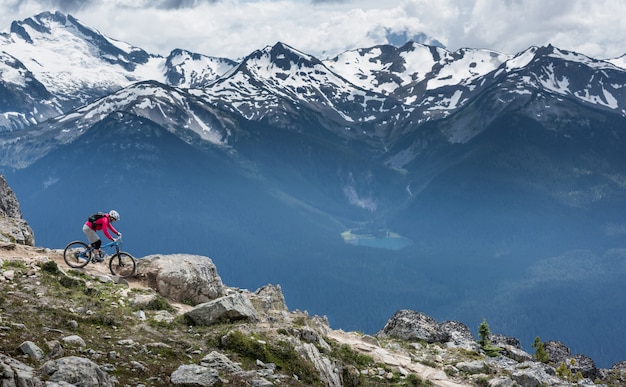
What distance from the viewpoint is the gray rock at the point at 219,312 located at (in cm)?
2825

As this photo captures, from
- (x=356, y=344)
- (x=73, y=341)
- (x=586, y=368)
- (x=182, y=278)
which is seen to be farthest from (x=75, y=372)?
(x=586, y=368)

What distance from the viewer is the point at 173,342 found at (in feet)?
81.4

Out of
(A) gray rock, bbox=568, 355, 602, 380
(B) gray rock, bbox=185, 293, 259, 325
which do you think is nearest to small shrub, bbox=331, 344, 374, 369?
(B) gray rock, bbox=185, 293, 259, 325

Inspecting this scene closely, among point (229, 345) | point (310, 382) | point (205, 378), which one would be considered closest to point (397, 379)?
point (310, 382)

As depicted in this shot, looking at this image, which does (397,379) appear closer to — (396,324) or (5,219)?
(396,324)

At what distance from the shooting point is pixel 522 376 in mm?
34375

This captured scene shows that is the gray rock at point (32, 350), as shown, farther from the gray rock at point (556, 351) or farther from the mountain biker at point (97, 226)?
the gray rock at point (556, 351)

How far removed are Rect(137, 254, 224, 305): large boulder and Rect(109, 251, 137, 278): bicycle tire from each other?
0.61 m

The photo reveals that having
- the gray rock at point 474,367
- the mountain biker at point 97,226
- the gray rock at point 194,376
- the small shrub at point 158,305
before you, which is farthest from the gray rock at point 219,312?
the gray rock at point 474,367

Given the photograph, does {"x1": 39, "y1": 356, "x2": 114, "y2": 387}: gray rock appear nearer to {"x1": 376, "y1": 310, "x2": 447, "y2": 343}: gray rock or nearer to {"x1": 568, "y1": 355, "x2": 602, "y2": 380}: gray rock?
{"x1": 376, "y1": 310, "x2": 447, "y2": 343}: gray rock

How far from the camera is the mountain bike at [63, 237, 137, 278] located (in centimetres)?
3475

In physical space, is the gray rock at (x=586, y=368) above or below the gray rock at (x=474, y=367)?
above

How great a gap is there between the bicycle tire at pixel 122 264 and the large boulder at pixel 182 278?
1.99 feet

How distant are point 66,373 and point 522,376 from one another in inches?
1067
